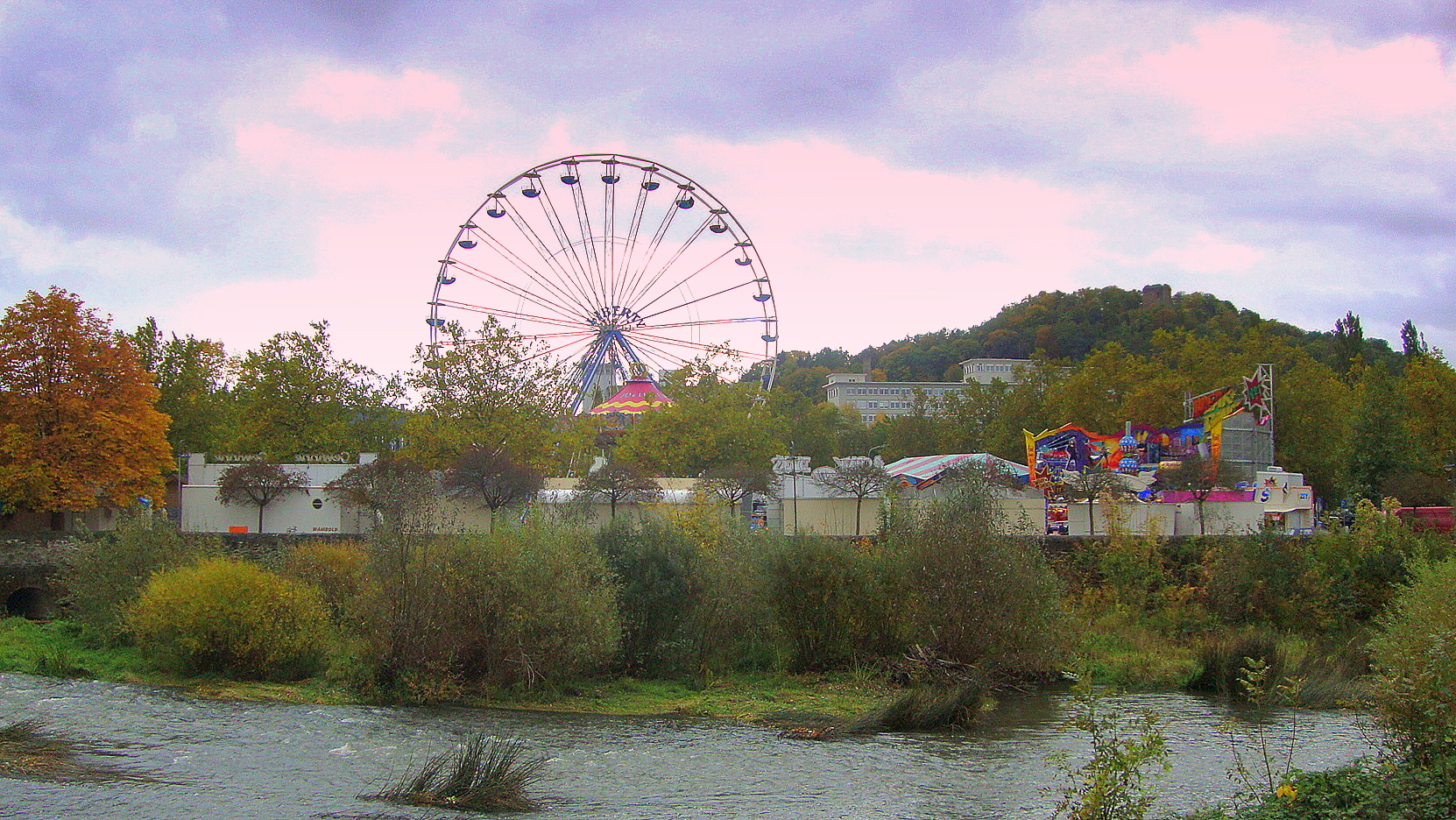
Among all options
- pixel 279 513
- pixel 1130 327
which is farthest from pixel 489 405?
pixel 1130 327

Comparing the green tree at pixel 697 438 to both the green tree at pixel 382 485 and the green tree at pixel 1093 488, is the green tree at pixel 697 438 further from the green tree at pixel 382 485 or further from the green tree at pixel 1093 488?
the green tree at pixel 1093 488

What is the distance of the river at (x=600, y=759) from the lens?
1844 centimetres

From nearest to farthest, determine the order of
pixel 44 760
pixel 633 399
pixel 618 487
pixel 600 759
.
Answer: pixel 44 760 < pixel 600 759 < pixel 618 487 < pixel 633 399

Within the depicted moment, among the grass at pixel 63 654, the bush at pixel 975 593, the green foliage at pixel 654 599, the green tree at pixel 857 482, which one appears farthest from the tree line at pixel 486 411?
the bush at pixel 975 593

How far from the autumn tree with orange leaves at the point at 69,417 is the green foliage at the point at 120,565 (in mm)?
13641

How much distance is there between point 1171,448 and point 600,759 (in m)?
48.5

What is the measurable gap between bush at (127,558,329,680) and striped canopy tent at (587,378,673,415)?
154ft

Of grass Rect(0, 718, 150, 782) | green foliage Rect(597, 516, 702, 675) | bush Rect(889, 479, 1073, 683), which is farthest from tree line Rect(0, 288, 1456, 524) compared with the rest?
grass Rect(0, 718, 150, 782)

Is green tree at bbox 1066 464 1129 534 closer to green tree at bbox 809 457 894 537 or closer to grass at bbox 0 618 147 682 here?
green tree at bbox 809 457 894 537

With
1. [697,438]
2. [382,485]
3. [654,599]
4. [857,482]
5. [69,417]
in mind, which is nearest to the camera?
[654,599]

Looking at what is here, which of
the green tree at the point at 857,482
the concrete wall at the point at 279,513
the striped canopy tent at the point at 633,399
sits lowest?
the concrete wall at the point at 279,513

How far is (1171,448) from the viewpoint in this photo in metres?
63.7

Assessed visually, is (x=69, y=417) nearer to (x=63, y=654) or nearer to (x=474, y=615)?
(x=63, y=654)

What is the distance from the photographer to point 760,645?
35.3 meters
